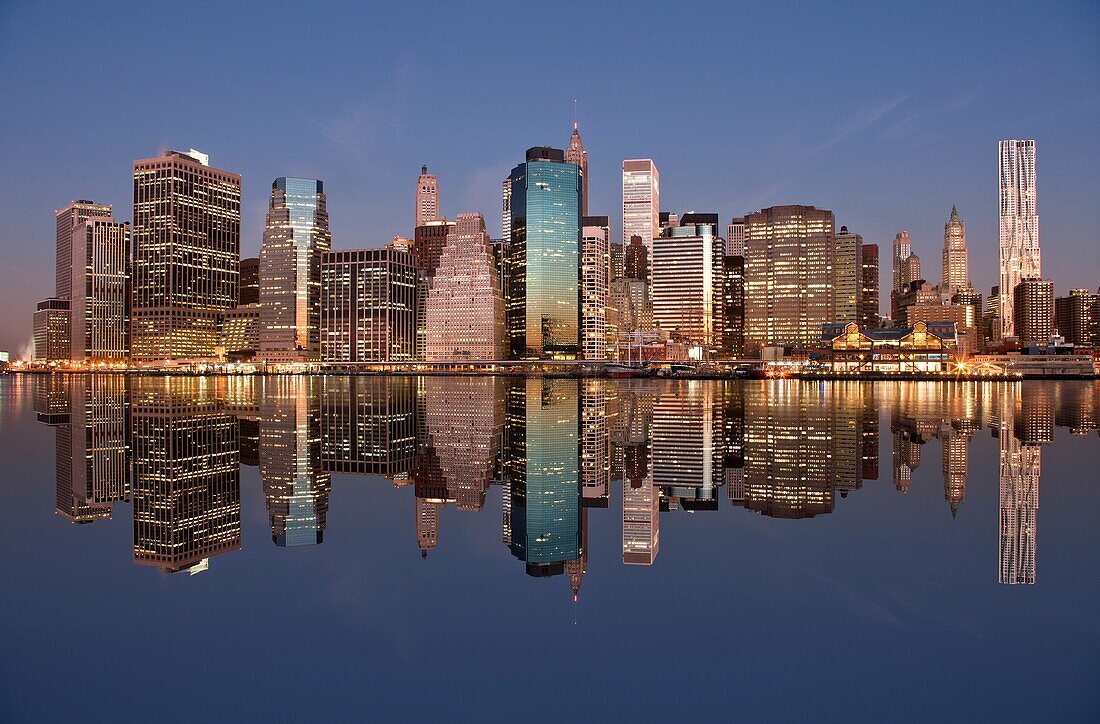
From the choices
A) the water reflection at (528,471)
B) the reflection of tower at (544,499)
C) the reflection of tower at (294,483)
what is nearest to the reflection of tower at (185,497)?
the water reflection at (528,471)

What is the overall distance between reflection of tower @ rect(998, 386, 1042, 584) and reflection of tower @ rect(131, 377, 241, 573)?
437 inches

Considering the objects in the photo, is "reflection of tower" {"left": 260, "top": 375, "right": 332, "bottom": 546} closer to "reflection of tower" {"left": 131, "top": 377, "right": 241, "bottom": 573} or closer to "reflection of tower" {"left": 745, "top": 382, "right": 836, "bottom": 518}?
"reflection of tower" {"left": 131, "top": 377, "right": 241, "bottom": 573}

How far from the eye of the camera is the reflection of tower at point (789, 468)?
47.2 feet

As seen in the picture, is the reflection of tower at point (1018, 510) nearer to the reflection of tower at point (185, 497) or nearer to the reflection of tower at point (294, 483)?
the reflection of tower at point (294, 483)

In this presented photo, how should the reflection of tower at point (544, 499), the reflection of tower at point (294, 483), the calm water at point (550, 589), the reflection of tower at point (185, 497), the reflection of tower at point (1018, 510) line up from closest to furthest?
the calm water at point (550, 589)
the reflection of tower at point (1018, 510)
the reflection of tower at point (544, 499)
the reflection of tower at point (185, 497)
the reflection of tower at point (294, 483)

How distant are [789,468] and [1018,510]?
5.73 meters

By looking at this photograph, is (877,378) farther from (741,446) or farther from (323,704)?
(323,704)

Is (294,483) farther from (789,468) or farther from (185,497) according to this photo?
(789,468)

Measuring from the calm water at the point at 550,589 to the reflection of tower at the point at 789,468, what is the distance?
146mm

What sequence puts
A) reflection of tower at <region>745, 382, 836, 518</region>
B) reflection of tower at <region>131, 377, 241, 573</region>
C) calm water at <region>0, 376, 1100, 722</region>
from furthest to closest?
reflection of tower at <region>745, 382, 836, 518</region> → reflection of tower at <region>131, 377, 241, 573</region> → calm water at <region>0, 376, 1100, 722</region>

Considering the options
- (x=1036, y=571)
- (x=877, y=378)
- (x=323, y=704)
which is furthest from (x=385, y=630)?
(x=877, y=378)

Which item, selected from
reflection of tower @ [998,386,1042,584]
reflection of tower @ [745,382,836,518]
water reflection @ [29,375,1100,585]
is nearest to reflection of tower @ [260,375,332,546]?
water reflection @ [29,375,1100,585]

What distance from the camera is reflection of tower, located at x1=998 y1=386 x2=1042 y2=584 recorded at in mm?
9969

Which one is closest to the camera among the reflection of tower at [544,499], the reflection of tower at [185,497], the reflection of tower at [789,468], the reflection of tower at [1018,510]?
the reflection of tower at [1018,510]
